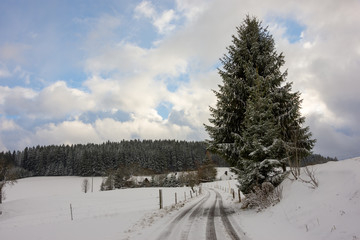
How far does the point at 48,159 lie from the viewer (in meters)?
129

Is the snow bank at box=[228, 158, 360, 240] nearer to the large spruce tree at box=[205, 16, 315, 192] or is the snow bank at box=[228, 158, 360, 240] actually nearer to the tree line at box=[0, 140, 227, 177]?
the large spruce tree at box=[205, 16, 315, 192]

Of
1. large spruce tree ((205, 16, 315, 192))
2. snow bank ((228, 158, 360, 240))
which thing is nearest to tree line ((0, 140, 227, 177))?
large spruce tree ((205, 16, 315, 192))

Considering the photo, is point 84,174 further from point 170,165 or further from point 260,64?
point 260,64

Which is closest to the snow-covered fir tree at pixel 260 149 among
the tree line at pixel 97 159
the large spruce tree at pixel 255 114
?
the large spruce tree at pixel 255 114

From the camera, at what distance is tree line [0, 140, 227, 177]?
11850 cm

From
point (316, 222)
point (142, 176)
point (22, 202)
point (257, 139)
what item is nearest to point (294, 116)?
point (257, 139)

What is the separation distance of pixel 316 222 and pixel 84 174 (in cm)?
12848

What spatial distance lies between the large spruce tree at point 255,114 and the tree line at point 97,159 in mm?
103776

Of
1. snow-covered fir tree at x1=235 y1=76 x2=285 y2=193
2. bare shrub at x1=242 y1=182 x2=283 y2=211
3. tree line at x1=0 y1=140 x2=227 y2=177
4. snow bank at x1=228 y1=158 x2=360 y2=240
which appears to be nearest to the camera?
snow bank at x1=228 y1=158 x2=360 y2=240

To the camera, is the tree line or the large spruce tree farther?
the tree line

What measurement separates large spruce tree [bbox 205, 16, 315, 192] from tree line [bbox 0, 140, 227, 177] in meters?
104

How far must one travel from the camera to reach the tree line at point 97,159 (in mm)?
118500

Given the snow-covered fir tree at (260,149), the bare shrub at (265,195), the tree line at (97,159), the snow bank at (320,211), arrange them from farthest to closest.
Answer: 1. the tree line at (97,159)
2. the snow-covered fir tree at (260,149)
3. the bare shrub at (265,195)
4. the snow bank at (320,211)

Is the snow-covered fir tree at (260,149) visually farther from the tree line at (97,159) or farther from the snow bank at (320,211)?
the tree line at (97,159)
